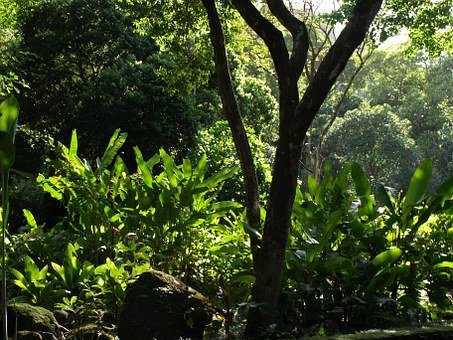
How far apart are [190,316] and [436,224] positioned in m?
2.50

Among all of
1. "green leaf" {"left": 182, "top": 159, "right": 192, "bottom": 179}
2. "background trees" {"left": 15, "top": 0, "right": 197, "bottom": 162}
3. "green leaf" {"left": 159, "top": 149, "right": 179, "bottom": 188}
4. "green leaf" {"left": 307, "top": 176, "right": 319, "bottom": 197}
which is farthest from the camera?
"background trees" {"left": 15, "top": 0, "right": 197, "bottom": 162}

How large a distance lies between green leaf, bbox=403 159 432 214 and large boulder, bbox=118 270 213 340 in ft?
5.98

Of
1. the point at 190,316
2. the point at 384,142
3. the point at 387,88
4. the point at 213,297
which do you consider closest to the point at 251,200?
the point at 213,297

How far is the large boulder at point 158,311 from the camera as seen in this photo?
14.2 feet

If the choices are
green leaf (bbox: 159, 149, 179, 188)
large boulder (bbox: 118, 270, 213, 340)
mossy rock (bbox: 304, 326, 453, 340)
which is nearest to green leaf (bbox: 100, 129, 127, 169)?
green leaf (bbox: 159, 149, 179, 188)

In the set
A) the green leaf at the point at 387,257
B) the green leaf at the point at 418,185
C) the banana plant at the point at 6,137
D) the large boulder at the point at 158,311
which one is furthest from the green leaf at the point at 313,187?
the banana plant at the point at 6,137

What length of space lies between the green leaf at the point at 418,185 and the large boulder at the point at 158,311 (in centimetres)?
182

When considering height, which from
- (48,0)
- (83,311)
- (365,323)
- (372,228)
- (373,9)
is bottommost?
(83,311)

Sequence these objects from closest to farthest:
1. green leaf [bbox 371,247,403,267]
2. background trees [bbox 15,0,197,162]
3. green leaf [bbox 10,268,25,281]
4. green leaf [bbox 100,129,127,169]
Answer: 1. green leaf [bbox 371,247,403,267]
2. green leaf [bbox 10,268,25,281]
3. green leaf [bbox 100,129,127,169]
4. background trees [bbox 15,0,197,162]

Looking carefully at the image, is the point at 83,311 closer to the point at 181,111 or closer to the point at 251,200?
the point at 251,200

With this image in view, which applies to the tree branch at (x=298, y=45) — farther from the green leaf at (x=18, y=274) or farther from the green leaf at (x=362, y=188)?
the green leaf at (x=18, y=274)

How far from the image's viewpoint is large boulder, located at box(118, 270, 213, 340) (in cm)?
434

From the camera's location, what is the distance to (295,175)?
435cm

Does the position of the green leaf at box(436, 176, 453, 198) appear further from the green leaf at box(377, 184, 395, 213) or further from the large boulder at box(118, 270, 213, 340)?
the large boulder at box(118, 270, 213, 340)
